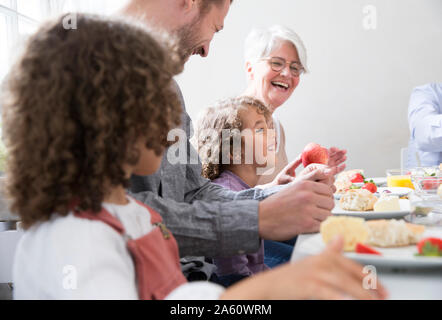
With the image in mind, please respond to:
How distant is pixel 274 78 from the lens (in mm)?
2650

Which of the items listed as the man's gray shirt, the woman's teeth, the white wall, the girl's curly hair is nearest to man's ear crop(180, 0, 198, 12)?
the girl's curly hair

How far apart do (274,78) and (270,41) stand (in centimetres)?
22

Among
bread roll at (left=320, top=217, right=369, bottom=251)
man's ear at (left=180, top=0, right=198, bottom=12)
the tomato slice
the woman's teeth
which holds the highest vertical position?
A: the woman's teeth

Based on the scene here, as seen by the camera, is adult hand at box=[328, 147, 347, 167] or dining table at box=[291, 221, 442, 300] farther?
adult hand at box=[328, 147, 347, 167]

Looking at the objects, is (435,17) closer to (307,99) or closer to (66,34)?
(307,99)

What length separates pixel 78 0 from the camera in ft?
9.52

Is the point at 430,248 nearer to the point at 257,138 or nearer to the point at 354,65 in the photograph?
the point at 257,138

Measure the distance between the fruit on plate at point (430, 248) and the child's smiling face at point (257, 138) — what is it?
110 cm

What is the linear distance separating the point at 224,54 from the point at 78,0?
1503 mm

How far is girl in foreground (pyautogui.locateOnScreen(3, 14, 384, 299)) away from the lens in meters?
0.49

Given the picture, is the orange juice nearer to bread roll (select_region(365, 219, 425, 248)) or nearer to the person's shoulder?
bread roll (select_region(365, 219, 425, 248))

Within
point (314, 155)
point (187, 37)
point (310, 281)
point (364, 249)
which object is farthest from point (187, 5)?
point (310, 281)

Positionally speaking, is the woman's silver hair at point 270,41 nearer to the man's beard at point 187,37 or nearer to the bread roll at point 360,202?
the man's beard at point 187,37
